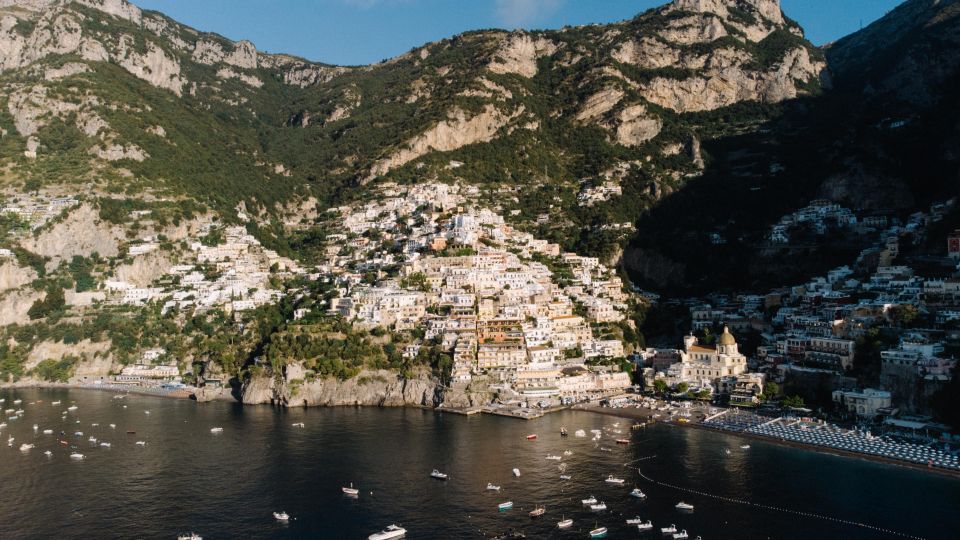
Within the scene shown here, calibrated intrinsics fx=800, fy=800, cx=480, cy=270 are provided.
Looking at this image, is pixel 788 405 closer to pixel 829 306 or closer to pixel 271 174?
pixel 829 306

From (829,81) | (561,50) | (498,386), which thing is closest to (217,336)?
(498,386)

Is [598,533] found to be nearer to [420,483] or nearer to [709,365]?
[420,483]

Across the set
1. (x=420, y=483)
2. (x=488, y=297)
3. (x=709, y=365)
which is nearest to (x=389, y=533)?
(x=420, y=483)

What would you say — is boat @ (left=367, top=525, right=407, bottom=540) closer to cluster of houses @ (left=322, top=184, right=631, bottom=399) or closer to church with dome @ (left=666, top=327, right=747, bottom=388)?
cluster of houses @ (left=322, top=184, right=631, bottom=399)

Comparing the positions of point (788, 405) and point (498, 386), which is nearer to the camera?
point (788, 405)

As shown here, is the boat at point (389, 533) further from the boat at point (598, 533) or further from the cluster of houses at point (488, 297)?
the cluster of houses at point (488, 297)

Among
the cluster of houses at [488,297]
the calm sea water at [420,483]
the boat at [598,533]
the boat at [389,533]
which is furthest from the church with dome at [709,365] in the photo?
the boat at [389,533]

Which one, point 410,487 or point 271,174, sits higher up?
point 271,174

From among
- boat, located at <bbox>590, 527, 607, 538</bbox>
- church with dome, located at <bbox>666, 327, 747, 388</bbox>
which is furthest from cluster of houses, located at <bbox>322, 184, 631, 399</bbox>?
boat, located at <bbox>590, 527, 607, 538</bbox>
